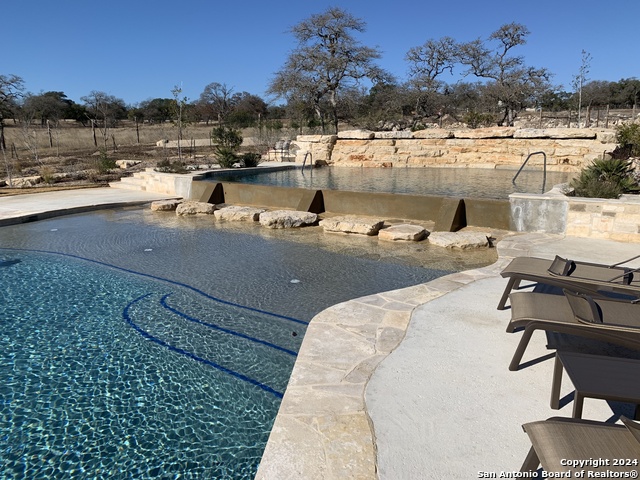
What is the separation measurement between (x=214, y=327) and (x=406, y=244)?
Answer: 3.74 metres

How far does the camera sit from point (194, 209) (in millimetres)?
9766

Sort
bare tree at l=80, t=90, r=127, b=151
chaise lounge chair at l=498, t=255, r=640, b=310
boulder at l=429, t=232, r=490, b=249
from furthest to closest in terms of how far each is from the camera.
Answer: bare tree at l=80, t=90, r=127, b=151 < boulder at l=429, t=232, r=490, b=249 < chaise lounge chair at l=498, t=255, r=640, b=310

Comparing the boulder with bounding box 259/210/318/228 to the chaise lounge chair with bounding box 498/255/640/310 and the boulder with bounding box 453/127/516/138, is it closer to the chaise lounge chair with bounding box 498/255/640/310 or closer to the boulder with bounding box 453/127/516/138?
the chaise lounge chair with bounding box 498/255/640/310

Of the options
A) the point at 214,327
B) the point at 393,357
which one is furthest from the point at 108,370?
the point at 393,357

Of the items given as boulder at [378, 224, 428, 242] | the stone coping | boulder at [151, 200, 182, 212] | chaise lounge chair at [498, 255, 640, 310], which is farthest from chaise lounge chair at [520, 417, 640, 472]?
boulder at [151, 200, 182, 212]

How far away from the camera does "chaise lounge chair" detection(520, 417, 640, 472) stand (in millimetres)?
1395

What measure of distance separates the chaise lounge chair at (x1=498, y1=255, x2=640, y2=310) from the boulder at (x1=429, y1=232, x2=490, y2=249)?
2.60 meters

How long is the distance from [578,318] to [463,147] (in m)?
17.4

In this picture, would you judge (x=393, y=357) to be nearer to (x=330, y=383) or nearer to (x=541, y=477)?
(x=330, y=383)

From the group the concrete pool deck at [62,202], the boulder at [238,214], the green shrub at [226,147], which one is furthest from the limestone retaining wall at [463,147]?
the boulder at [238,214]

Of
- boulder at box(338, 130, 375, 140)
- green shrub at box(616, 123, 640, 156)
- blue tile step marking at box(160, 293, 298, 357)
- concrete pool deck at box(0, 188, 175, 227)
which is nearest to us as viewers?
Answer: blue tile step marking at box(160, 293, 298, 357)

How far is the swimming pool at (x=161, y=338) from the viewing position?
247 cm

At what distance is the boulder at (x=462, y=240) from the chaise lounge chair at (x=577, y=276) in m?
2.60

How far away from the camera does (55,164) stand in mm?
20188
